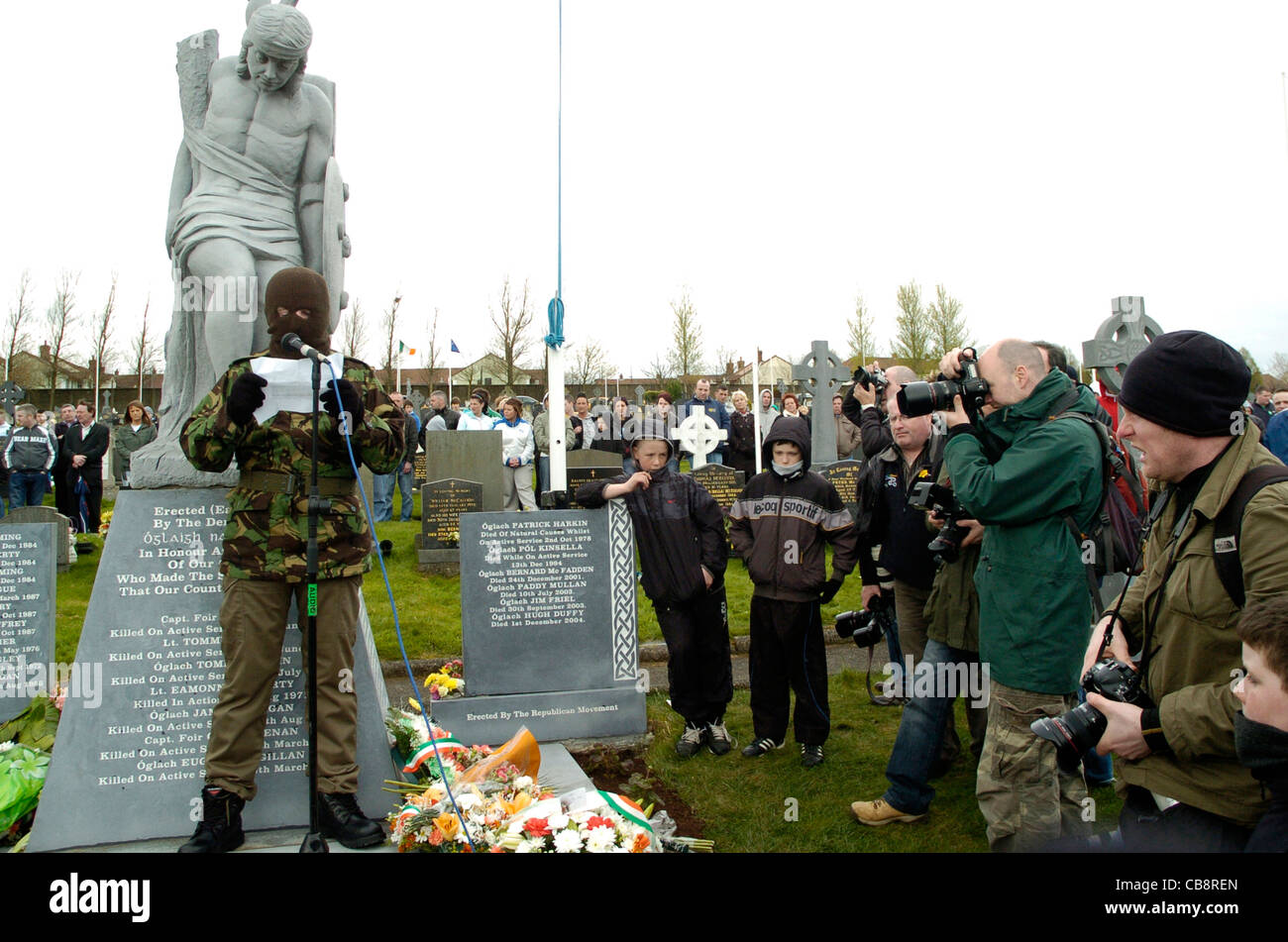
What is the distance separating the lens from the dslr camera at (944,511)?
3.68 meters

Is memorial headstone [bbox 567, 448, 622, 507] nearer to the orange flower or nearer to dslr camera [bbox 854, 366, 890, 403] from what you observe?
dslr camera [bbox 854, 366, 890, 403]

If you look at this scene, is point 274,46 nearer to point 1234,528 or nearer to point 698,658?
point 698,658

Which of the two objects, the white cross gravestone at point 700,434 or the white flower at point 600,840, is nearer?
the white flower at point 600,840

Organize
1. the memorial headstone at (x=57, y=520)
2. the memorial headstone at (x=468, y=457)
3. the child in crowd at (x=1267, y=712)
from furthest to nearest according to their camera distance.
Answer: the memorial headstone at (x=468, y=457) < the memorial headstone at (x=57, y=520) < the child in crowd at (x=1267, y=712)

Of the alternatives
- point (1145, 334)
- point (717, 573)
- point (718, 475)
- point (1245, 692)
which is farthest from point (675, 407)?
point (1245, 692)

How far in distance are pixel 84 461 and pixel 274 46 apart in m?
11.1

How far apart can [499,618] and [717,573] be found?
1291mm

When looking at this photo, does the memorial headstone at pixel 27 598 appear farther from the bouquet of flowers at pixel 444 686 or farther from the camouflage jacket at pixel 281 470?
the camouflage jacket at pixel 281 470

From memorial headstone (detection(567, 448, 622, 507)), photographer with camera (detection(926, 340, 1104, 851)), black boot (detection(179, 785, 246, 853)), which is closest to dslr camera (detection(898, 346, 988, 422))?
photographer with camera (detection(926, 340, 1104, 851))

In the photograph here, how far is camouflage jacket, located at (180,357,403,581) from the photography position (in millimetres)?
3375

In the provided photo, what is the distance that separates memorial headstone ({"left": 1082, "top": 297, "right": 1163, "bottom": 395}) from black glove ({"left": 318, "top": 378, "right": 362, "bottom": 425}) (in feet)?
20.5

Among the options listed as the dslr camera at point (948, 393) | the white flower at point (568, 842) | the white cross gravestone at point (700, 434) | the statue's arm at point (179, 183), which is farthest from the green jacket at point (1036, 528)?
the white cross gravestone at point (700, 434)

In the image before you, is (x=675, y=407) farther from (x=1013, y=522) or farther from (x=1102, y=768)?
(x=1013, y=522)

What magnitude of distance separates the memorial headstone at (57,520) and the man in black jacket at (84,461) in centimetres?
326
